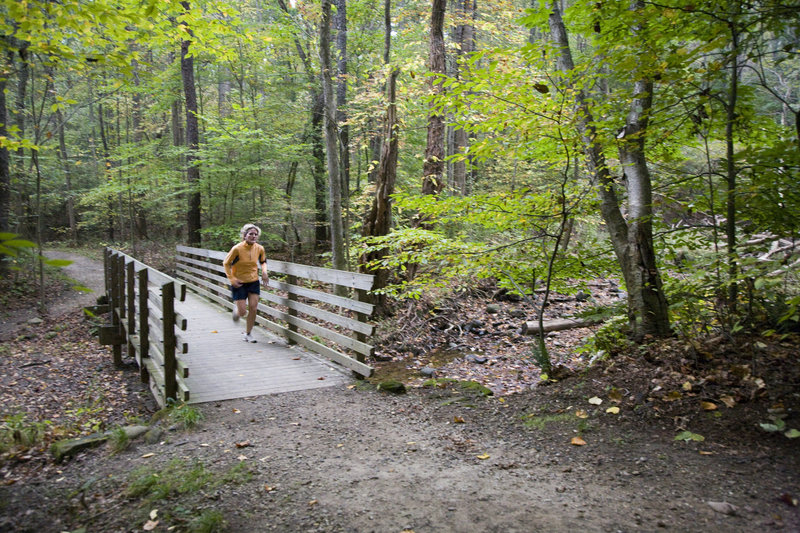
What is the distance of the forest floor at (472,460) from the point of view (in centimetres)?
265

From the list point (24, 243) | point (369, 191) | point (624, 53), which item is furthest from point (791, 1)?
point (369, 191)

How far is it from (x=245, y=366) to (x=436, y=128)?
6.43m

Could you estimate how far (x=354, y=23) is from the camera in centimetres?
1708

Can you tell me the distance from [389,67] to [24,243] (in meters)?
9.47

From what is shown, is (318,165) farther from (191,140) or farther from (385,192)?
(385,192)

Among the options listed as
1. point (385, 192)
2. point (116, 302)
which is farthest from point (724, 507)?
point (116, 302)

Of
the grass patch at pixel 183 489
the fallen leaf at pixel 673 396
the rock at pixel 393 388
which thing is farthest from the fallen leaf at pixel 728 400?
the grass patch at pixel 183 489

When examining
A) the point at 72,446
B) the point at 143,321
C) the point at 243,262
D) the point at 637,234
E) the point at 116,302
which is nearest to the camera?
the point at 72,446

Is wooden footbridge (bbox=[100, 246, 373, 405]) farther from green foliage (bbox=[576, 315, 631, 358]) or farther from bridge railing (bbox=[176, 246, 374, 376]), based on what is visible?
green foliage (bbox=[576, 315, 631, 358])

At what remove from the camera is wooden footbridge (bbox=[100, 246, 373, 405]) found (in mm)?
5145

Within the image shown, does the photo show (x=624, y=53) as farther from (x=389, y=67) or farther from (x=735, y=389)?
(x=389, y=67)

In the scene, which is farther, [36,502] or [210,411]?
[210,411]

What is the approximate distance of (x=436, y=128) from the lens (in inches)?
388

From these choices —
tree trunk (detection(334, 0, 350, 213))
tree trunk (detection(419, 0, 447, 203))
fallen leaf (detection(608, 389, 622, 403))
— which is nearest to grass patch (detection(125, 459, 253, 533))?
fallen leaf (detection(608, 389, 622, 403))
